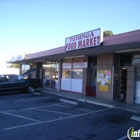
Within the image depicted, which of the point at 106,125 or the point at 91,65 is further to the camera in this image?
the point at 91,65

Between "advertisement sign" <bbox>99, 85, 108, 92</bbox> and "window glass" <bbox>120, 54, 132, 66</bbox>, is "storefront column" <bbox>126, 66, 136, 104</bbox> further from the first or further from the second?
"advertisement sign" <bbox>99, 85, 108, 92</bbox>

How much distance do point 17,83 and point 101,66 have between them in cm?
740

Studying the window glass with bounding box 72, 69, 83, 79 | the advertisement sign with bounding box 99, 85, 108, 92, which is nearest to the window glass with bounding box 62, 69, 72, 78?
the window glass with bounding box 72, 69, 83, 79

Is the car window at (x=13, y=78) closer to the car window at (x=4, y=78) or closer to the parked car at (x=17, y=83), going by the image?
the parked car at (x=17, y=83)

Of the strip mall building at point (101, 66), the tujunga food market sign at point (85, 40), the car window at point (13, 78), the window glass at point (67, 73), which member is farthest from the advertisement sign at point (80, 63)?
the car window at point (13, 78)

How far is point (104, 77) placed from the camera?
12383 millimetres

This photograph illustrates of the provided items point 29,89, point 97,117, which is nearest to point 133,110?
point 97,117

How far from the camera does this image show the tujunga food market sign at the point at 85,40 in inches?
386

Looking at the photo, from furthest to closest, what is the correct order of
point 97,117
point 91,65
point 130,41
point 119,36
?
point 91,65, point 119,36, point 130,41, point 97,117

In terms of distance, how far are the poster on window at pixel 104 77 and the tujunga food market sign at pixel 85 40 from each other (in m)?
2.86

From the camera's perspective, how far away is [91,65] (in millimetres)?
14383

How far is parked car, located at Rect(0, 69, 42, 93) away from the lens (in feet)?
47.1

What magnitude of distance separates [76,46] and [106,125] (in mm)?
6119

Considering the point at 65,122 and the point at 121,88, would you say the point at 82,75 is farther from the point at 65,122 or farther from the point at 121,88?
the point at 65,122
